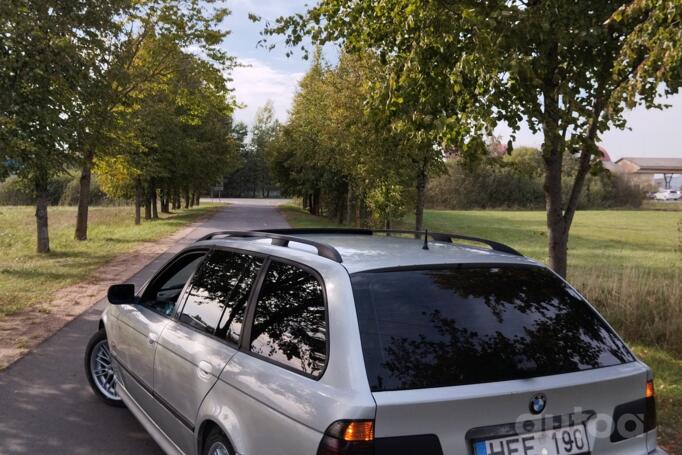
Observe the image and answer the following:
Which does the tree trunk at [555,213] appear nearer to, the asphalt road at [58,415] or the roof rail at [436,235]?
the roof rail at [436,235]

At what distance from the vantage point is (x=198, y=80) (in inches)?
947

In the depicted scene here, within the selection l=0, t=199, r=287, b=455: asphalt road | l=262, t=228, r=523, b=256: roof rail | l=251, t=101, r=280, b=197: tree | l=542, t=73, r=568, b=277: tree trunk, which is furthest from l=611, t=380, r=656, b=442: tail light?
l=251, t=101, r=280, b=197: tree

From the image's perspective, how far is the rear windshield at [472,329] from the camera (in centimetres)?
236

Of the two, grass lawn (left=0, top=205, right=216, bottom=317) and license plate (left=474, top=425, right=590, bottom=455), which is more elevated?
license plate (left=474, top=425, right=590, bottom=455)

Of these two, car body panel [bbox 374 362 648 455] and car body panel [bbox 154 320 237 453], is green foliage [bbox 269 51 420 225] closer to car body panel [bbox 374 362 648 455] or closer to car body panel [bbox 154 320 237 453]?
car body panel [bbox 154 320 237 453]

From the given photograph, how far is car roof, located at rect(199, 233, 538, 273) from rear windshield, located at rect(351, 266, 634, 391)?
0.19 feet

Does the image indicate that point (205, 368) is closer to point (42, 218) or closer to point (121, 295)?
point (121, 295)

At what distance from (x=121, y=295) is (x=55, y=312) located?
5.32 m

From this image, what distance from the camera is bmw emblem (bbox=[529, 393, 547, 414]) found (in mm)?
2346

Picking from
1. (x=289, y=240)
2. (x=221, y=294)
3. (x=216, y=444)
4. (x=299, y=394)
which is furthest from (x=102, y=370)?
(x=299, y=394)

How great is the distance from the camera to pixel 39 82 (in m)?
10.5

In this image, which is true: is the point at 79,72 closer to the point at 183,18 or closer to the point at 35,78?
the point at 35,78

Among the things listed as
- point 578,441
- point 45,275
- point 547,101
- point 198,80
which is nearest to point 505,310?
point 578,441

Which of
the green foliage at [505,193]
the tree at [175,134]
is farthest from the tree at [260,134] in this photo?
the tree at [175,134]
